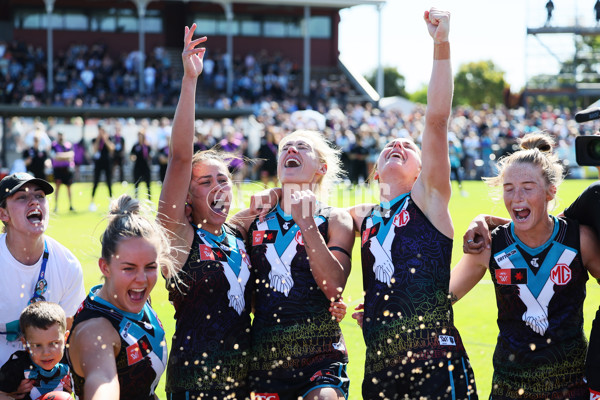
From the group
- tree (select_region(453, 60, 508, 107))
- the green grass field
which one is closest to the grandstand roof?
the green grass field

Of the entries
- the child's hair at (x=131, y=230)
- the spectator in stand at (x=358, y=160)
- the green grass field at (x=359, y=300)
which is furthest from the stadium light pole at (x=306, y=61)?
the child's hair at (x=131, y=230)

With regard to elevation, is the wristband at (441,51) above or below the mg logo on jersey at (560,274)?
above

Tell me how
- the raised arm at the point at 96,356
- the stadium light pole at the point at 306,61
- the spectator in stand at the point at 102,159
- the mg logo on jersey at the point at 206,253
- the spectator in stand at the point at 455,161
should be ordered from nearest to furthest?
the raised arm at the point at 96,356, the mg logo on jersey at the point at 206,253, the spectator in stand at the point at 102,159, the spectator in stand at the point at 455,161, the stadium light pole at the point at 306,61

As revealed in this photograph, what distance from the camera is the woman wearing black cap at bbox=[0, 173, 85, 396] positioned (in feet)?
14.9

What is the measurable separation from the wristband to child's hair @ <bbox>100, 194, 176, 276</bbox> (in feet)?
5.83

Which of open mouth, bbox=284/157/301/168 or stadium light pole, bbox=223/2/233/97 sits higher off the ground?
stadium light pole, bbox=223/2/233/97

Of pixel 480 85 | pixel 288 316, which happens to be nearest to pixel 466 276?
pixel 288 316

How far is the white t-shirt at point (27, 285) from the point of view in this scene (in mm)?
4484

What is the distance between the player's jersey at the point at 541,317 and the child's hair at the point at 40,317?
2569 mm

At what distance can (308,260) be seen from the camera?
4.23 m

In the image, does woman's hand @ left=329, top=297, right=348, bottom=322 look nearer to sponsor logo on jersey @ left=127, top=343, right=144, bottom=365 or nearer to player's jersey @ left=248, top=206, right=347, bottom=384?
player's jersey @ left=248, top=206, right=347, bottom=384

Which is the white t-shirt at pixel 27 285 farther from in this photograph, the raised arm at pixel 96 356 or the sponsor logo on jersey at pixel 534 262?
the sponsor logo on jersey at pixel 534 262

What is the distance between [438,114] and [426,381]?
1436mm

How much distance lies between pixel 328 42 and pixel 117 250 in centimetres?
4204
